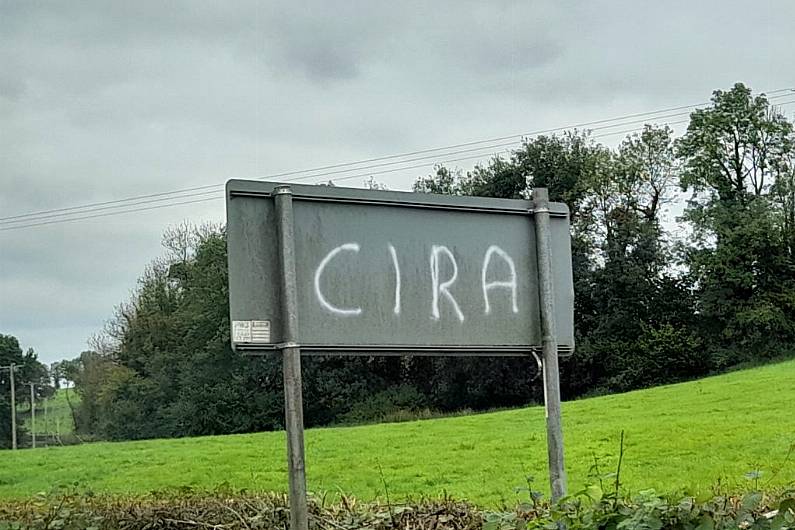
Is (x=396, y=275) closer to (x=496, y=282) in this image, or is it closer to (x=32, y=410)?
(x=496, y=282)

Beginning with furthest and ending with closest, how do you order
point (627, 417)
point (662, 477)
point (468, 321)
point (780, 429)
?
point (627, 417) < point (780, 429) < point (662, 477) < point (468, 321)

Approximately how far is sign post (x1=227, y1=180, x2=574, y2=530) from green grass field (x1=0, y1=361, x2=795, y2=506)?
7.18 feet

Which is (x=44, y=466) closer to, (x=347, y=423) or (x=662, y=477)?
(x=662, y=477)

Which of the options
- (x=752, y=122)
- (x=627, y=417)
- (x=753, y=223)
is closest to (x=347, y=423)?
(x=627, y=417)

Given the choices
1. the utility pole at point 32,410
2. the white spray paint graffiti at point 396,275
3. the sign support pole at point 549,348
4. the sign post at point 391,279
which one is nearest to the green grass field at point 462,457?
the utility pole at point 32,410

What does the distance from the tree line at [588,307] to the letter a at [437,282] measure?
60.3 ft

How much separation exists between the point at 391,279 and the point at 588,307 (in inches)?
1461

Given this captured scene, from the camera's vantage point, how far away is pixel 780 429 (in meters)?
12.8

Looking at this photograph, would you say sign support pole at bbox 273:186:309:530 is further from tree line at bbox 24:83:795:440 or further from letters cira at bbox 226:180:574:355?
tree line at bbox 24:83:795:440

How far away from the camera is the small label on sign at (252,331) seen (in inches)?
118

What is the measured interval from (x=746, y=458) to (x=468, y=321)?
24.3ft

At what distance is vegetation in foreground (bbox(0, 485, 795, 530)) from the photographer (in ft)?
9.19

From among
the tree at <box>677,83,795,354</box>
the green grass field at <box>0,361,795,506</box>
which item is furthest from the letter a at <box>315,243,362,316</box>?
the tree at <box>677,83,795,354</box>

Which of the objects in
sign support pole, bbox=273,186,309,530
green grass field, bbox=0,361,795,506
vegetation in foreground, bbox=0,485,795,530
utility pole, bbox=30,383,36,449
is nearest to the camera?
vegetation in foreground, bbox=0,485,795,530
